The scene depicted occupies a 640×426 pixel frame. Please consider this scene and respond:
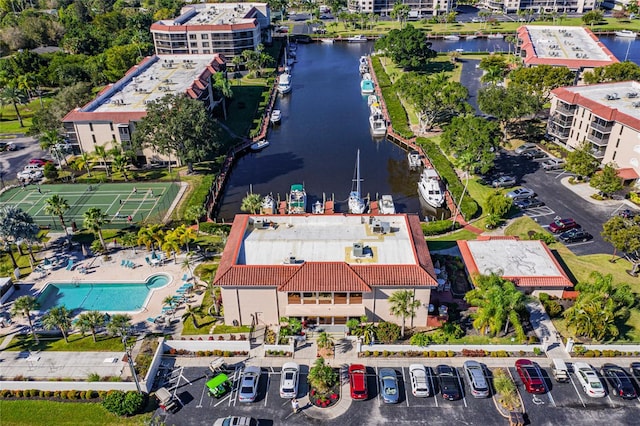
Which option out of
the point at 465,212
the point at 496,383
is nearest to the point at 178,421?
the point at 496,383

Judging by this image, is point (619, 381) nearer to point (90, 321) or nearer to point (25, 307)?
point (90, 321)

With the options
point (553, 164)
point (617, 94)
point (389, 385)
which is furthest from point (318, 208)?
point (617, 94)

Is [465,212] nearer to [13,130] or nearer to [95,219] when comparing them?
[95,219]

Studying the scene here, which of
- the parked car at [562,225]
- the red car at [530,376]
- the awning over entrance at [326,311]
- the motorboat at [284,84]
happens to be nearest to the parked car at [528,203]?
the parked car at [562,225]

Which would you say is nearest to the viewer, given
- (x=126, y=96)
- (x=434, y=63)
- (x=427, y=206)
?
(x=427, y=206)

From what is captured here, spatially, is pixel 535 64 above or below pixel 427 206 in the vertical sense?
above

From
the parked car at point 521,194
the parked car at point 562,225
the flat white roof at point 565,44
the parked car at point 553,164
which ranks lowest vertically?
the parked car at point 562,225

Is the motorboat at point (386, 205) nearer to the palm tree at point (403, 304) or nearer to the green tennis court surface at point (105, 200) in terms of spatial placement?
the palm tree at point (403, 304)
